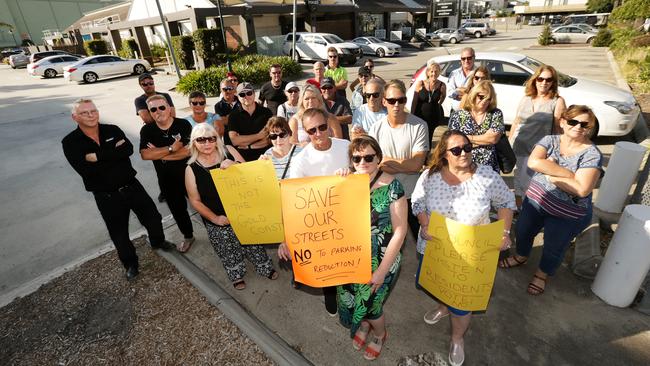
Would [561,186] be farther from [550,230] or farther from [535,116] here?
[535,116]

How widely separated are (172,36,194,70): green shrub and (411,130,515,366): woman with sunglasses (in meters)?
23.1

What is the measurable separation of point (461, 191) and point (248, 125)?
2.85m

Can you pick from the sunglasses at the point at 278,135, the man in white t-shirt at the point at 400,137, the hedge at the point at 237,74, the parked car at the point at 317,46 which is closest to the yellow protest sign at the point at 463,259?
the man in white t-shirt at the point at 400,137

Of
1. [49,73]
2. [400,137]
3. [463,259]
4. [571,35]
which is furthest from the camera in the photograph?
[571,35]

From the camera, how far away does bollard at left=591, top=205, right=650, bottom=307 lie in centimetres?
287

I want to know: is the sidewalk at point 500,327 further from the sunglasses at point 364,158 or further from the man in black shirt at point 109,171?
the sunglasses at point 364,158

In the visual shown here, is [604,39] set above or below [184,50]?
below

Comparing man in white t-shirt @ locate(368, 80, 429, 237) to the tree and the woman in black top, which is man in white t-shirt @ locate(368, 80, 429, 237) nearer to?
the woman in black top

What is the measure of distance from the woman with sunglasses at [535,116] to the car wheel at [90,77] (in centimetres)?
2446

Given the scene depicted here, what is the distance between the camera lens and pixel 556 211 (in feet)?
9.77

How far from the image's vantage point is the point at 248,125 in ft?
14.1

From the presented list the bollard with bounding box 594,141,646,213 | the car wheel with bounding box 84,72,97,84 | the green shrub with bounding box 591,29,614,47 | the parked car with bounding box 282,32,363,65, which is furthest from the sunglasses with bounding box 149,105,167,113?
the green shrub with bounding box 591,29,614,47

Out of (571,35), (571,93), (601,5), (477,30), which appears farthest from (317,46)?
(601,5)

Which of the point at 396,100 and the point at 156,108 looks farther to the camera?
the point at 156,108
